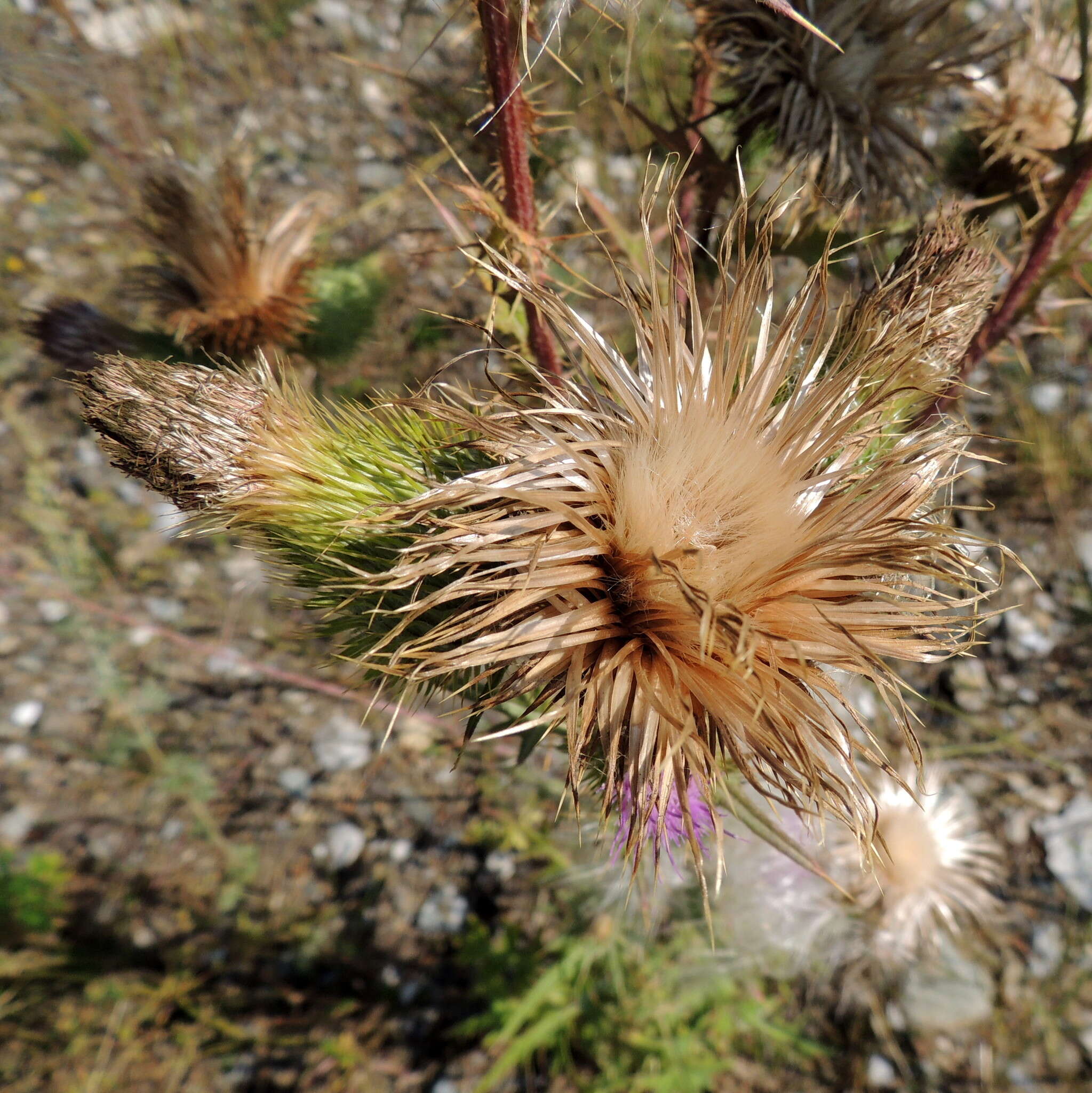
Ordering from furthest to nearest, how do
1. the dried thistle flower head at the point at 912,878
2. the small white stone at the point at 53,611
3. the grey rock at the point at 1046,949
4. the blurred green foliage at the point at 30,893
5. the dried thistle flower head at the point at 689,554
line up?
1. the small white stone at the point at 53,611
2. the grey rock at the point at 1046,949
3. the blurred green foliage at the point at 30,893
4. the dried thistle flower head at the point at 912,878
5. the dried thistle flower head at the point at 689,554

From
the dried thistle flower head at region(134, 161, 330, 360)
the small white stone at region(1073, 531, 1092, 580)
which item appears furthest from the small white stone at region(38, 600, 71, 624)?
the small white stone at region(1073, 531, 1092, 580)

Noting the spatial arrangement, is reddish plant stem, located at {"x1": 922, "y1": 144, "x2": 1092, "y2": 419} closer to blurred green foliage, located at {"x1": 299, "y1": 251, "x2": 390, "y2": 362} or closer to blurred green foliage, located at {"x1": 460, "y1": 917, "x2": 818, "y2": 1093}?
blurred green foliage, located at {"x1": 299, "y1": 251, "x2": 390, "y2": 362}

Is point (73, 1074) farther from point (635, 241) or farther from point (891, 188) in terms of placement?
point (891, 188)

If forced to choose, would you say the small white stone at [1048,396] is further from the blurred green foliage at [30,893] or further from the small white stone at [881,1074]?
the blurred green foliage at [30,893]

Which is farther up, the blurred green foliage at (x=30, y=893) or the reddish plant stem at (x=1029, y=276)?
the reddish plant stem at (x=1029, y=276)

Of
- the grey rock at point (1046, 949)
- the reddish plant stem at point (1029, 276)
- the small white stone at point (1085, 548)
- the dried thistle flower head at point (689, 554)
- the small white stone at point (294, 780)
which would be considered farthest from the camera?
the small white stone at point (1085, 548)

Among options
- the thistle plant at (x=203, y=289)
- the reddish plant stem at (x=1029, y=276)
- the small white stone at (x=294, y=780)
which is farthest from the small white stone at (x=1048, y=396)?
the small white stone at (x=294, y=780)

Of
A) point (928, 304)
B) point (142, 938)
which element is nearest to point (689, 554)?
point (928, 304)

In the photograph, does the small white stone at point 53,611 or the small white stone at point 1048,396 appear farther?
the small white stone at point 1048,396
